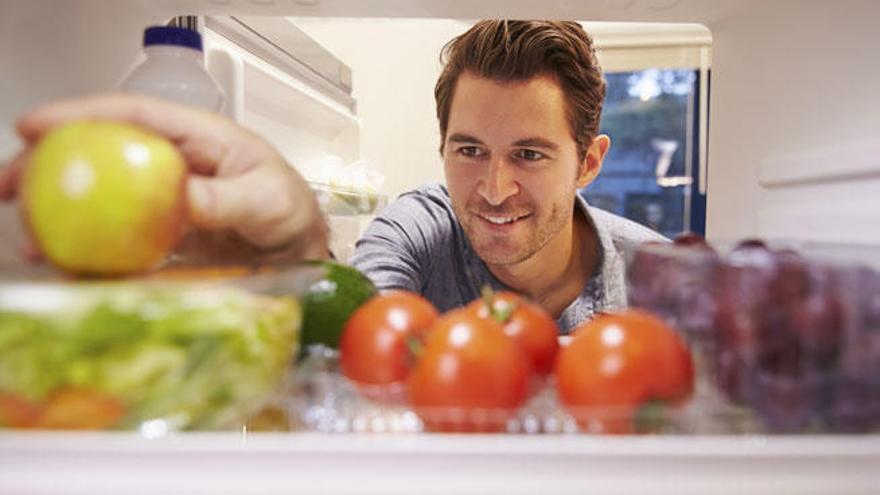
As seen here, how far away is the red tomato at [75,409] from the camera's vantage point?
0.46 m

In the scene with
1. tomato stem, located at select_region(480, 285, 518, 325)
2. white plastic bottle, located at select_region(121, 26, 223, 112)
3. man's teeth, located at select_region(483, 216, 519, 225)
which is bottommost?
tomato stem, located at select_region(480, 285, 518, 325)

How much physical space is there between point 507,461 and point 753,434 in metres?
0.19

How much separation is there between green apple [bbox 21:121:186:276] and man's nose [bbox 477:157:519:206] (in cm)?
99

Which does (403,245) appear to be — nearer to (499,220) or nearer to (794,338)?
(499,220)

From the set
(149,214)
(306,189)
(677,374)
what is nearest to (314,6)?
(306,189)

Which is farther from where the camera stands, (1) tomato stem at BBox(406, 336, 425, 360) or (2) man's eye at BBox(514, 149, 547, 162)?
(2) man's eye at BBox(514, 149, 547, 162)

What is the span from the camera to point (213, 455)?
0.43 meters

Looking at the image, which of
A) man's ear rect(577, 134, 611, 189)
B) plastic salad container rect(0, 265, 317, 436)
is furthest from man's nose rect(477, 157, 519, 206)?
plastic salad container rect(0, 265, 317, 436)

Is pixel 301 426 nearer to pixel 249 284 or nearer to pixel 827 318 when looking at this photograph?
pixel 249 284

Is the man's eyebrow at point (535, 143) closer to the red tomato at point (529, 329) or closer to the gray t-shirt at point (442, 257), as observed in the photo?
the gray t-shirt at point (442, 257)

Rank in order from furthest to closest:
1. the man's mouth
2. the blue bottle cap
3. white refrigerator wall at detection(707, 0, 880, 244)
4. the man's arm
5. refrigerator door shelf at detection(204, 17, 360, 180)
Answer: the man's mouth → the man's arm → refrigerator door shelf at detection(204, 17, 360, 180) → white refrigerator wall at detection(707, 0, 880, 244) → the blue bottle cap

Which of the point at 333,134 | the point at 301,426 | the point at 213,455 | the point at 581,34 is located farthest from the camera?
the point at 333,134

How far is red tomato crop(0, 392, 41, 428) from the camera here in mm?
463

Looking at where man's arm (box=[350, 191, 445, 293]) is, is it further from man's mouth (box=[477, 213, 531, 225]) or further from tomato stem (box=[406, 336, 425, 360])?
tomato stem (box=[406, 336, 425, 360])
